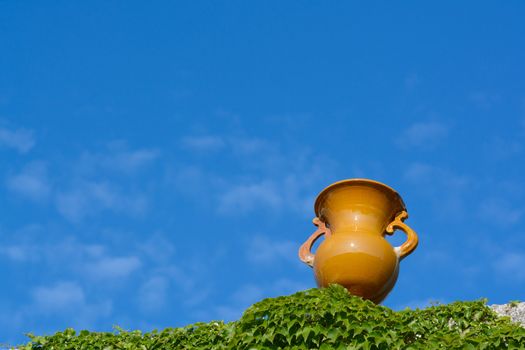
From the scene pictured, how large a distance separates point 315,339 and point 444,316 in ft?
6.09

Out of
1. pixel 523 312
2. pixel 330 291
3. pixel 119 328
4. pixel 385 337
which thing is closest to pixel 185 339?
pixel 119 328

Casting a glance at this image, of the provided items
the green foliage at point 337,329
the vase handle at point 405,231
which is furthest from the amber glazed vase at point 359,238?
the green foliage at point 337,329

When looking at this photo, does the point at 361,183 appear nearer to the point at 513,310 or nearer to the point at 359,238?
the point at 359,238

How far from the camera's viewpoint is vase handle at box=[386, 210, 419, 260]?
786cm

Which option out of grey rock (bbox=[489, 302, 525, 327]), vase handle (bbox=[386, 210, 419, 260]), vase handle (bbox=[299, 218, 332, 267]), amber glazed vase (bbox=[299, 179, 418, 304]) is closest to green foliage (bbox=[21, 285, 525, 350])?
amber glazed vase (bbox=[299, 179, 418, 304])

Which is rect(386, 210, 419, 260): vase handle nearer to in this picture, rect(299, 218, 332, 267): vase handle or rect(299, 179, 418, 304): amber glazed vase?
rect(299, 179, 418, 304): amber glazed vase

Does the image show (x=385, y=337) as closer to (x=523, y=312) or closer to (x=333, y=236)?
(x=333, y=236)

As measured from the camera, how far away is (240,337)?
623cm

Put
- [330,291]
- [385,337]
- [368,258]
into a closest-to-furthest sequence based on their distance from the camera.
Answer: [385,337] → [330,291] → [368,258]

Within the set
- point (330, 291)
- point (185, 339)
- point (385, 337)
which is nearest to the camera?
point (385, 337)

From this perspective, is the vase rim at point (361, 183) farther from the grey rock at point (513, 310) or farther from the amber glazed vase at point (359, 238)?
the grey rock at point (513, 310)

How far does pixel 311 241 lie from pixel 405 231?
2.54 ft

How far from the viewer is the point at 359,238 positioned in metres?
7.63

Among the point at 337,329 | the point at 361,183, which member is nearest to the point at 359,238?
the point at 361,183
